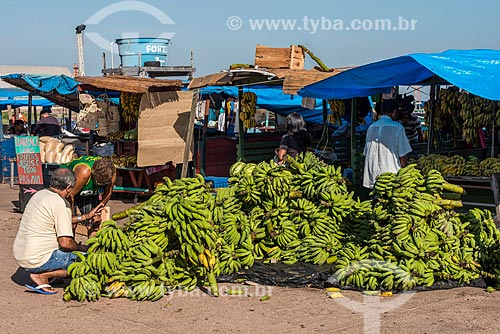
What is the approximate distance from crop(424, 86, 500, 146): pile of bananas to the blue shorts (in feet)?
20.4

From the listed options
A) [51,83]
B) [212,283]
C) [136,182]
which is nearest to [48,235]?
[212,283]

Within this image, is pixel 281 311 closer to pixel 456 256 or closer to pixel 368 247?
pixel 368 247

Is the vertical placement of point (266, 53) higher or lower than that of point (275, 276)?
higher

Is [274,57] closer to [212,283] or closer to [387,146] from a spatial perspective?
[387,146]

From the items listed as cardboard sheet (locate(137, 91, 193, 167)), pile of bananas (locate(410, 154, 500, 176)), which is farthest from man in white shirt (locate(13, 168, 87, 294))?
cardboard sheet (locate(137, 91, 193, 167))

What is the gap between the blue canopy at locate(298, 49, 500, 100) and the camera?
6.52 meters

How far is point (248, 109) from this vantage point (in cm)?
1164

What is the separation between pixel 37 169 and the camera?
35.0ft

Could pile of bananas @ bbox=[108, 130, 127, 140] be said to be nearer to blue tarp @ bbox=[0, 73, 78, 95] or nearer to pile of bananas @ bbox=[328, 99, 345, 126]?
blue tarp @ bbox=[0, 73, 78, 95]

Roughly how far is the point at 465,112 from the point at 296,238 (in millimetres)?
4263

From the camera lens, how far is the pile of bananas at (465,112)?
9.14 meters

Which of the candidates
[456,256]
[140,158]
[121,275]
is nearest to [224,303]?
[121,275]

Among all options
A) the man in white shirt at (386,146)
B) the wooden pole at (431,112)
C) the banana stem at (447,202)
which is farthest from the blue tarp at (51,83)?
the banana stem at (447,202)

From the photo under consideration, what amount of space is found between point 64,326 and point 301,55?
678cm
